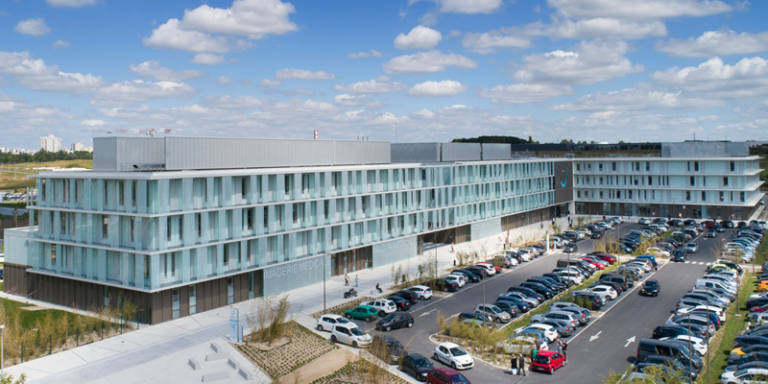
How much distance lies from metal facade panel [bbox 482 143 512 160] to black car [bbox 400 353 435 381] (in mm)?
65237

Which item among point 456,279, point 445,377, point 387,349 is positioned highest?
point 456,279

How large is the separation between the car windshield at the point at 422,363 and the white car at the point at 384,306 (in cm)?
1299

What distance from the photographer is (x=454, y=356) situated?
36594 mm

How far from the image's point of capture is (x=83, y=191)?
48875 mm

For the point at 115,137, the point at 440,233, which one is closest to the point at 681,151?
the point at 440,233

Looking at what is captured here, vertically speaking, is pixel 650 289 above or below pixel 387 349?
above

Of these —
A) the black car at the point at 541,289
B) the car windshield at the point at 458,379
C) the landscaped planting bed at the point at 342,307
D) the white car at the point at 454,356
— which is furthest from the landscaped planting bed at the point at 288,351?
the black car at the point at 541,289

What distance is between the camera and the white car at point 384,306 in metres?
48.5

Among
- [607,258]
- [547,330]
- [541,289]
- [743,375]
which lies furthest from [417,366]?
[607,258]

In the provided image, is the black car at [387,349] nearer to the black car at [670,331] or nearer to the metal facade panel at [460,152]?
the black car at [670,331]

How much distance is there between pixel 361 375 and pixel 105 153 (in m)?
30.8

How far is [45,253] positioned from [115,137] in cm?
1516

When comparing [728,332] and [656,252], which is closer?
[728,332]

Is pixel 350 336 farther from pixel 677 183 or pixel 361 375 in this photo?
pixel 677 183
